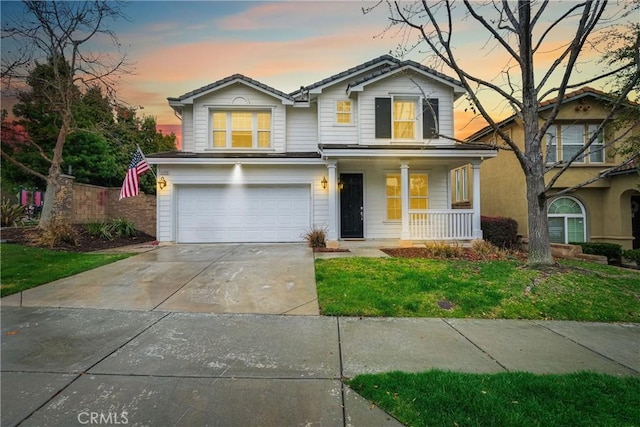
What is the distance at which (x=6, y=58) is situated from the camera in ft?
35.3

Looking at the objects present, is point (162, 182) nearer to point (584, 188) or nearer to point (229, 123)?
point (229, 123)

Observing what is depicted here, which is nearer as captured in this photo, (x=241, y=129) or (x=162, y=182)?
(x=162, y=182)

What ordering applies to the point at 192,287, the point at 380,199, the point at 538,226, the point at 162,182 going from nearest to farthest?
1. the point at 192,287
2. the point at 538,226
3. the point at 162,182
4. the point at 380,199

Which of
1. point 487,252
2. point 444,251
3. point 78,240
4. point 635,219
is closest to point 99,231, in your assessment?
point 78,240

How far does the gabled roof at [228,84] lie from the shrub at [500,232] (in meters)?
8.95

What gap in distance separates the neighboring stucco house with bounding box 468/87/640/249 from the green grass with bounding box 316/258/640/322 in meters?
7.18

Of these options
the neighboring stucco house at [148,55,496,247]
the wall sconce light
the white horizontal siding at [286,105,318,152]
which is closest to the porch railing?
the neighboring stucco house at [148,55,496,247]

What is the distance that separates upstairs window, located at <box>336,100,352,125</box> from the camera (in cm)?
1196

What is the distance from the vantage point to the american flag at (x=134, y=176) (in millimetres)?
10516

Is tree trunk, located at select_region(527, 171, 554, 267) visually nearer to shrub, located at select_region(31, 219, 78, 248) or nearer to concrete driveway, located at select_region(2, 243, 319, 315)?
concrete driveway, located at select_region(2, 243, 319, 315)

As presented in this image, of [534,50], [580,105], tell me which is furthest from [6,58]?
[580,105]

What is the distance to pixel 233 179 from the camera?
11352mm

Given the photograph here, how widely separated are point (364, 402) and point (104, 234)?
39.8ft

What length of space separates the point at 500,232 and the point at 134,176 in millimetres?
13315
